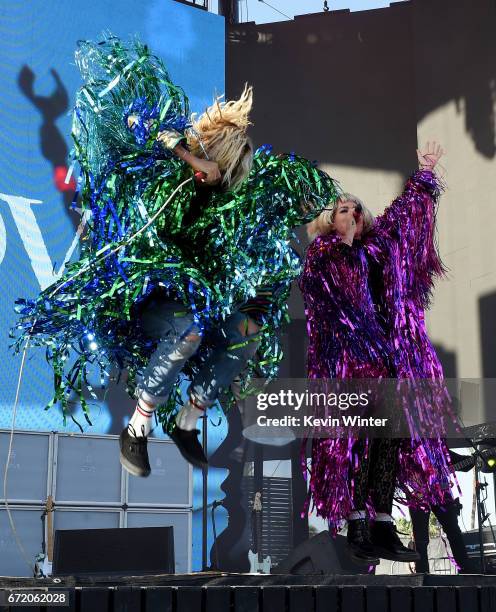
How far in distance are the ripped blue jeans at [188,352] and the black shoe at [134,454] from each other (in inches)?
4.4

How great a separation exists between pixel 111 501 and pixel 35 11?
312cm

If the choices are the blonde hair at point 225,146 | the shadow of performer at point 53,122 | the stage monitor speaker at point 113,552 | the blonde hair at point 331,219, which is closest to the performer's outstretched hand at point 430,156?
the blonde hair at point 331,219

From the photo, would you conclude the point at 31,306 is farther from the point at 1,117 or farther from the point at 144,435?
the point at 1,117

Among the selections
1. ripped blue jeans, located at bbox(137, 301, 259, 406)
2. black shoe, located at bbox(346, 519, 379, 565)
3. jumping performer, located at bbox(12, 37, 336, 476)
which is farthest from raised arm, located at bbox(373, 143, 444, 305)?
black shoe, located at bbox(346, 519, 379, 565)

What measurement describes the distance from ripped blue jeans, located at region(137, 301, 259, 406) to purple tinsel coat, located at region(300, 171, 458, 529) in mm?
393

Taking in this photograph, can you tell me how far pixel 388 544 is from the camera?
8.00ft

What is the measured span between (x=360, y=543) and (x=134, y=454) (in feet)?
2.35

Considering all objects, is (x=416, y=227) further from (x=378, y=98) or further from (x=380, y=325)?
(x=378, y=98)

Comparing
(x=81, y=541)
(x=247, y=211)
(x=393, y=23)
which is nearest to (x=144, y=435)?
(x=247, y=211)

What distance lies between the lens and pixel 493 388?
19.8 ft

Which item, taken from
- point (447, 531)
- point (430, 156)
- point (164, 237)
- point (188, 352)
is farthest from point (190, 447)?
point (447, 531)

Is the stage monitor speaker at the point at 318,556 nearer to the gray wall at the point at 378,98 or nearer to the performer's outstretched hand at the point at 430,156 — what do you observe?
the performer's outstretched hand at the point at 430,156

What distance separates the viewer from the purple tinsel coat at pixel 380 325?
257 centimetres

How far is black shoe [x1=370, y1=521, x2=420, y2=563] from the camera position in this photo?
7.85ft
